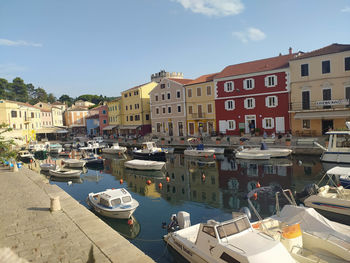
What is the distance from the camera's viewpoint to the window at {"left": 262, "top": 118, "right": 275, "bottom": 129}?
131 ft

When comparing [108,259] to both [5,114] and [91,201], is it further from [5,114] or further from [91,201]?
[5,114]

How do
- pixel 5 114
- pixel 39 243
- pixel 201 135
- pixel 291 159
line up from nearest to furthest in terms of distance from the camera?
pixel 39 243 → pixel 291 159 → pixel 201 135 → pixel 5 114

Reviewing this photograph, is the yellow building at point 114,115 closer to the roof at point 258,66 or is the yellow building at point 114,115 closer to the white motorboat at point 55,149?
the white motorboat at point 55,149

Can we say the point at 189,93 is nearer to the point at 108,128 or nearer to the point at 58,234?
the point at 108,128

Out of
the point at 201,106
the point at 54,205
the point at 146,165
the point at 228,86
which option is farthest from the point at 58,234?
the point at 201,106

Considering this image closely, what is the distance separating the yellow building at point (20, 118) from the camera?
56.0 meters

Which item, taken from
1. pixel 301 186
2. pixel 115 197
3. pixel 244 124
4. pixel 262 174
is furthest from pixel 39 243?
pixel 244 124

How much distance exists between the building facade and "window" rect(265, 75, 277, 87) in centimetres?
1561

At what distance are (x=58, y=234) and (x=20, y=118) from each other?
58.7 m

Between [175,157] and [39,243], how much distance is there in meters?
28.3

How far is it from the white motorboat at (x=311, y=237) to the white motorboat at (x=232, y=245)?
1240 millimetres

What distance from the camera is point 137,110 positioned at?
60.3m

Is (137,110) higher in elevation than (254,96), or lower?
lower

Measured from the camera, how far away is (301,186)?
21.2 m
